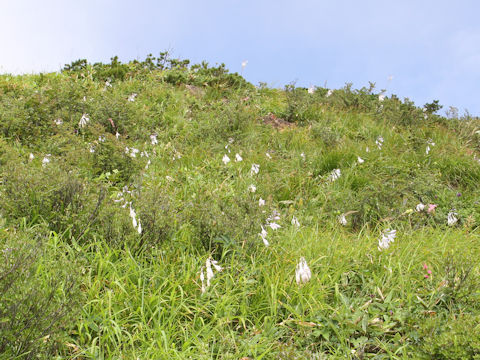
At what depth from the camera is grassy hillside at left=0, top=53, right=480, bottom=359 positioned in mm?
2832

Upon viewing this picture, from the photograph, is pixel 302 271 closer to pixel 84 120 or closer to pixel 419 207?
pixel 419 207

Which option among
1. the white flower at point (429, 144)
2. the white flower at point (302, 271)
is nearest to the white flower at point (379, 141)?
the white flower at point (429, 144)

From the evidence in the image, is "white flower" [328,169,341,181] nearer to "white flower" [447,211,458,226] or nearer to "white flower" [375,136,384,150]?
"white flower" [447,211,458,226]

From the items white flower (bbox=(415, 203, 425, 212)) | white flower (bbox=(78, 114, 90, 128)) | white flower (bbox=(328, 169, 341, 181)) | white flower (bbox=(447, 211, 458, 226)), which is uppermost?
white flower (bbox=(78, 114, 90, 128))

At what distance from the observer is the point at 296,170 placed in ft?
22.1

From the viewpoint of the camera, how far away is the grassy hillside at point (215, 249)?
2.83 metres

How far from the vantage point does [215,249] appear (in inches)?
149

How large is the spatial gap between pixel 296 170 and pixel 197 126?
8.03ft

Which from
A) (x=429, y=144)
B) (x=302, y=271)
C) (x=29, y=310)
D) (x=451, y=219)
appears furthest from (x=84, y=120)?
(x=429, y=144)

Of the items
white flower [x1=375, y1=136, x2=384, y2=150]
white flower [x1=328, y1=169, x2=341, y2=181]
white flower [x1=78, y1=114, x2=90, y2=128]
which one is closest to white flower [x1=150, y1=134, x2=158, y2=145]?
white flower [x1=78, y1=114, x2=90, y2=128]

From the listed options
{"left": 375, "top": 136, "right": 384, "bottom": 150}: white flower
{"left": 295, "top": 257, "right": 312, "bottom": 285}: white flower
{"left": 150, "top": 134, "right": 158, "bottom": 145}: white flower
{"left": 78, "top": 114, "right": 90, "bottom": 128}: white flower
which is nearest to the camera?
{"left": 295, "top": 257, "right": 312, "bottom": 285}: white flower

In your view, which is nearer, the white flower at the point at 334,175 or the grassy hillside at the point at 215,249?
the grassy hillside at the point at 215,249

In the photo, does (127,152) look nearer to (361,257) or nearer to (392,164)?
(361,257)

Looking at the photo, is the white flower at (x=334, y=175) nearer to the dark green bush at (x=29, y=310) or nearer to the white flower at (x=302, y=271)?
the white flower at (x=302, y=271)
